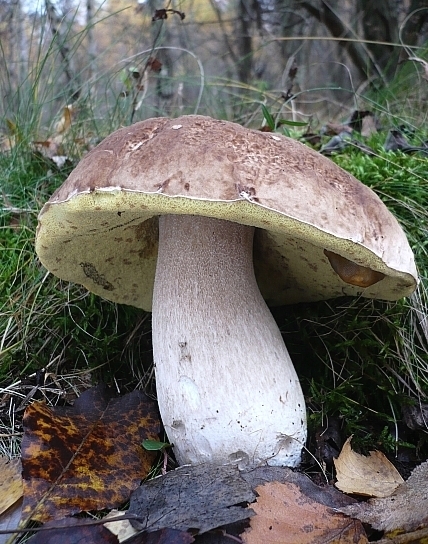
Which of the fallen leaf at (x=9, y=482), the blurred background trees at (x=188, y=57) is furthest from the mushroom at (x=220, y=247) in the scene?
the blurred background trees at (x=188, y=57)

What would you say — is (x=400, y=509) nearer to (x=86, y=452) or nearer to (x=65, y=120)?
(x=86, y=452)

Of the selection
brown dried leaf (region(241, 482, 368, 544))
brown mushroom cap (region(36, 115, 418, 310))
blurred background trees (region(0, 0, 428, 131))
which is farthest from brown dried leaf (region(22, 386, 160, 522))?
blurred background trees (region(0, 0, 428, 131))

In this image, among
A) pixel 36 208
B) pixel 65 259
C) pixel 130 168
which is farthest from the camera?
pixel 36 208

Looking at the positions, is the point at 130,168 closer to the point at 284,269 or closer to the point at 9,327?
the point at 284,269

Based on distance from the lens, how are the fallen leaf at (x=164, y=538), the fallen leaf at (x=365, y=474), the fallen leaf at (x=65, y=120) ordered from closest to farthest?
the fallen leaf at (x=164, y=538)
the fallen leaf at (x=365, y=474)
the fallen leaf at (x=65, y=120)

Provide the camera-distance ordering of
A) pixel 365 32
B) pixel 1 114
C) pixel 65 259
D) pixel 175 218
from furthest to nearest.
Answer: pixel 365 32 < pixel 1 114 < pixel 65 259 < pixel 175 218

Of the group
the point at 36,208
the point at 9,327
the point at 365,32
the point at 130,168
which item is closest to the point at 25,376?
the point at 9,327

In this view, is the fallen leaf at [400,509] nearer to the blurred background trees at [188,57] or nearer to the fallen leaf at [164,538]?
the fallen leaf at [164,538]
